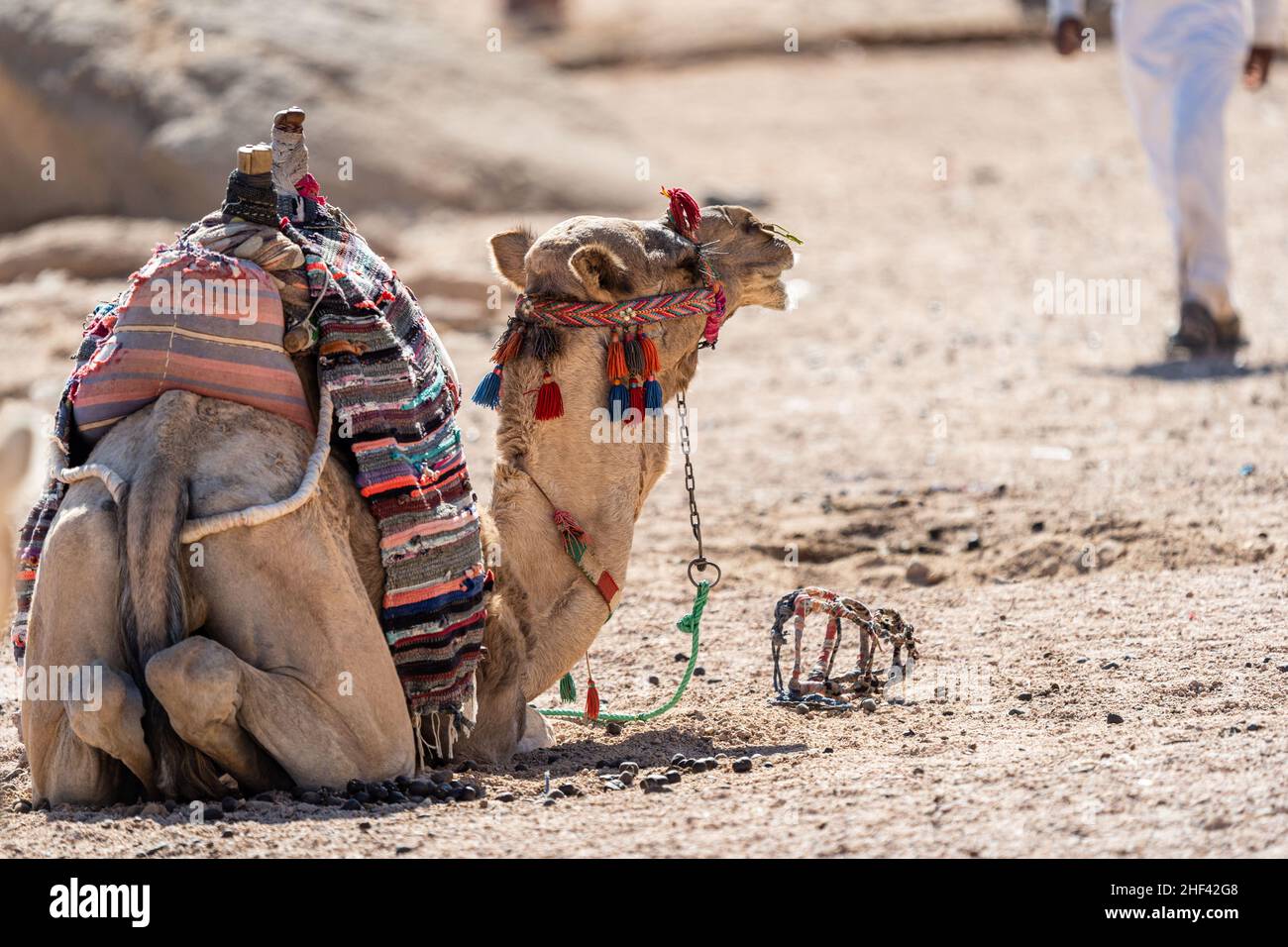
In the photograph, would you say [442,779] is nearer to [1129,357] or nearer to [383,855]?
[383,855]

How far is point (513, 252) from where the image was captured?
559 centimetres

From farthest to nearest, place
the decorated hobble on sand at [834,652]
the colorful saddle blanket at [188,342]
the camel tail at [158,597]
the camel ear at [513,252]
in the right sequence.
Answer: the decorated hobble on sand at [834,652]
the camel ear at [513,252]
the colorful saddle blanket at [188,342]
the camel tail at [158,597]

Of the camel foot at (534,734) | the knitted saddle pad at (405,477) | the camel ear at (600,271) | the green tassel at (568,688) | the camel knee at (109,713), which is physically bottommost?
the camel foot at (534,734)

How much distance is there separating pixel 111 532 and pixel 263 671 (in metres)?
0.51

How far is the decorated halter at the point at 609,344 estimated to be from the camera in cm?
524

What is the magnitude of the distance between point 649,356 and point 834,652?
130cm

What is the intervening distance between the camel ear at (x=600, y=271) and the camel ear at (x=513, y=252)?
0.41 metres

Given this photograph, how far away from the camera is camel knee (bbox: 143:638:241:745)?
14.1 ft

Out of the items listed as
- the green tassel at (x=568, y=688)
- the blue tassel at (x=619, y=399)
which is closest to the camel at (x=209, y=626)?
the blue tassel at (x=619, y=399)

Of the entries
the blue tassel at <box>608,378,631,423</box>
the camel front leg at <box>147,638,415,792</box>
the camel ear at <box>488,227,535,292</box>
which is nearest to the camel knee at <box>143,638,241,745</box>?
the camel front leg at <box>147,638,415,792</box>

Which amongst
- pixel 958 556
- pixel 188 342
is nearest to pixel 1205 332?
pixel 958 556

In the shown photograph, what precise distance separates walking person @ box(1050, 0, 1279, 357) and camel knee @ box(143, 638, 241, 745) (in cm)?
818

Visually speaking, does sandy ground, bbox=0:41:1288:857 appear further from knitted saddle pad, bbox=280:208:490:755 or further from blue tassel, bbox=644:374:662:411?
blue tassel, bbox=644:374:662:411

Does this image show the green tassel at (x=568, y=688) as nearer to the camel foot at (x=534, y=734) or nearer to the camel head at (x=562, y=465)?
the camel foot at (x=534, y=734)
